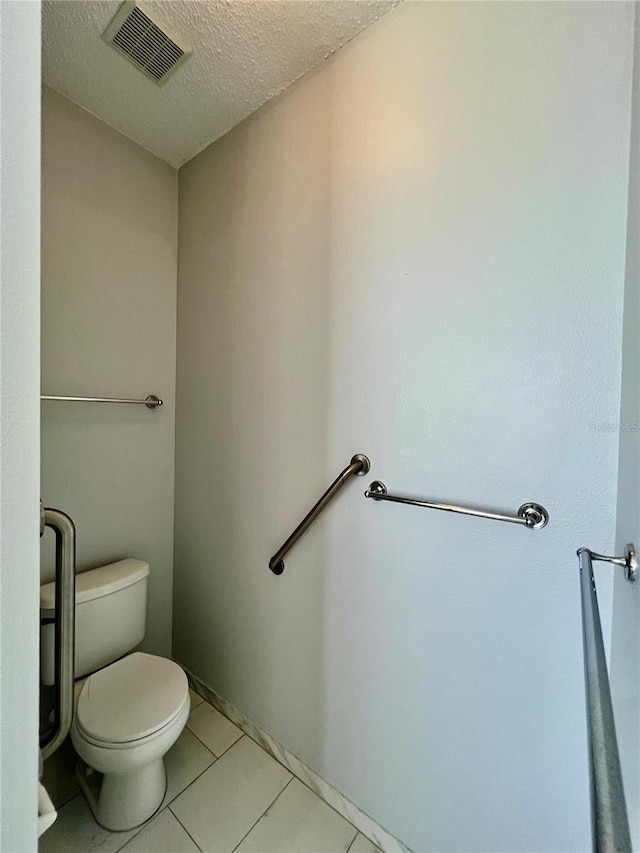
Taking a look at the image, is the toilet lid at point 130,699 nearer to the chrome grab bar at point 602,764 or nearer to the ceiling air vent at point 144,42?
the chrome grab bar at point 602,764

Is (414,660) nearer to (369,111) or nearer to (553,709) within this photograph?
(553,709)

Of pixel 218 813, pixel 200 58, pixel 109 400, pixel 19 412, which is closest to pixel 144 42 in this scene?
pixel 200 58

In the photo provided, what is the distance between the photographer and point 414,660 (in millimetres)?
960

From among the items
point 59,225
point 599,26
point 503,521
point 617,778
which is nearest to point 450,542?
point 503,521

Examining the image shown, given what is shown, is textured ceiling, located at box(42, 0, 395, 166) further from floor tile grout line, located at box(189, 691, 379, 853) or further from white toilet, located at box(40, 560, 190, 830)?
floor tile grout line, located at box(189, 691, 379, 853)

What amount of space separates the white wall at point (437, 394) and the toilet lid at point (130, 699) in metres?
0.31

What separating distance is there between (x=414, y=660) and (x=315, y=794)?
0.73 m

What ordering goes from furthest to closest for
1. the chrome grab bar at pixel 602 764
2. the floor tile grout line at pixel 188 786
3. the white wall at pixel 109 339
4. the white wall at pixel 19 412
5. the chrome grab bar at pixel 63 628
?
the white wall at pixel 109 339 < the floor tile grout line at pixel 188 786 < the chrome grab bar at pixel 63 628 < the white wall at pixel 19 412 < the chrome grab bar at pixel 602 764

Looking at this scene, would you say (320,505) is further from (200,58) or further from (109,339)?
(200,58)

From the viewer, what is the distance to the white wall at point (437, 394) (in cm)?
74

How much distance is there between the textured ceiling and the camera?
0.99 meters

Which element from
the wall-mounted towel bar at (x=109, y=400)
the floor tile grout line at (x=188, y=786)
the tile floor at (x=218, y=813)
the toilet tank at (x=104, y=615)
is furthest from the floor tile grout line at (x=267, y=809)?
the wall-mounted towel bar at (x=109, y=400)

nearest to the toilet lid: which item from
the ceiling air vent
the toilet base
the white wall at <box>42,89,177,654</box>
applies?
the toilet base

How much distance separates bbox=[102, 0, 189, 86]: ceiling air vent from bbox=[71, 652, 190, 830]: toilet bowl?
216cm
